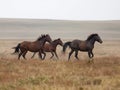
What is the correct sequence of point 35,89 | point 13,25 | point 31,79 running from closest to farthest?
point 35,89, point 31,79, point 13,25

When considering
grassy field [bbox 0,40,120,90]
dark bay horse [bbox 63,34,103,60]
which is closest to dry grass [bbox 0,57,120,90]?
grassy field [bbox 0,40,120,90]

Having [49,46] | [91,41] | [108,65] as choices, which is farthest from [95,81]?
[49,46]

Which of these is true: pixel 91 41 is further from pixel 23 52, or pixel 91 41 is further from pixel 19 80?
pixel 19 80

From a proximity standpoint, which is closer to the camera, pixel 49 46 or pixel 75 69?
pixel 75 69

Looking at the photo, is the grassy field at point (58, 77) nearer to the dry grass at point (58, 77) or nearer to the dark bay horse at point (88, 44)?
the dry grass at point (58, 77)

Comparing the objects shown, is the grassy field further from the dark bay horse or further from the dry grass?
the dark bay horse

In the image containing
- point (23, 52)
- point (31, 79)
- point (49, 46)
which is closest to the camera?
point (31, 79)

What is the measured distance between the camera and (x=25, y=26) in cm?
11044

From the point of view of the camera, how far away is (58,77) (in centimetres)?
1379

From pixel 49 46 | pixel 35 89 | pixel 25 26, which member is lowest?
pixel 25 26

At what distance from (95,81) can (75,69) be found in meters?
3.54

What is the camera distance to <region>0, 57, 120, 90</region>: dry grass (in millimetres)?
11547

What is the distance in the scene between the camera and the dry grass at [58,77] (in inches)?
455

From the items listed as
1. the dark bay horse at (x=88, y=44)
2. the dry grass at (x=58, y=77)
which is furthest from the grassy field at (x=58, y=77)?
the dark bay horse at (x=88, y=44)
